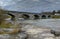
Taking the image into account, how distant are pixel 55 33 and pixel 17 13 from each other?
53.4 meters

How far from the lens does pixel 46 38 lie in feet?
41.6

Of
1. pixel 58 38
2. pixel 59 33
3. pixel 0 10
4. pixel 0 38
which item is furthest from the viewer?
pixel 0 10

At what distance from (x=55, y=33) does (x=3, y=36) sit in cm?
575

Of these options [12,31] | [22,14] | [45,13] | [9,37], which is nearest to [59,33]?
[12,31]

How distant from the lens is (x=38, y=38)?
506 inches

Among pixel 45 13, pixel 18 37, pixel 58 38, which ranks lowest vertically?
pixel 45 13

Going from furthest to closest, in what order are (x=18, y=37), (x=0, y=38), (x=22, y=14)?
(x=22, y=14), (x=18, y=37), (x=0, y=38)

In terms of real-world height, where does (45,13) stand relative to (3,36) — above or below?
below

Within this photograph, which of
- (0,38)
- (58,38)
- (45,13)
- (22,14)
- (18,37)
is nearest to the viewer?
(0,38)

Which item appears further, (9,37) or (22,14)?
(22,14)

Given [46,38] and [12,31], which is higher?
[12,31]

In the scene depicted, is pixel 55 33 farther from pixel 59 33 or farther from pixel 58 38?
pixel 58 38

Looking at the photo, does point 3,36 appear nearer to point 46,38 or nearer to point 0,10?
point 46,38

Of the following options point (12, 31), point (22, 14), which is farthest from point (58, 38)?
point (22, 14)
